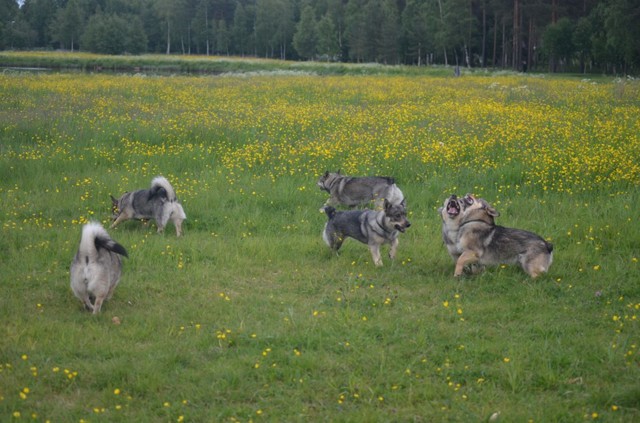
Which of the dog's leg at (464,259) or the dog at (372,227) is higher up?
the dog at (372,227)

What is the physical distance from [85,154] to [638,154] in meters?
12.8

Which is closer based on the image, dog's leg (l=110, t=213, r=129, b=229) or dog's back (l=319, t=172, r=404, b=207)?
dog's leg (l=110, t=213, r=129, b=229)

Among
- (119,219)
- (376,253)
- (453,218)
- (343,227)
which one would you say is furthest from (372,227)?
(119,219)

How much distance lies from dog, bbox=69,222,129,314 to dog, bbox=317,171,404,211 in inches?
229

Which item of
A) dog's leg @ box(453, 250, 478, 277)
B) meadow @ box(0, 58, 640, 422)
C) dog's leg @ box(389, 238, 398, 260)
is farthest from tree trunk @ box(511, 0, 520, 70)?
dog's leg @ box(453, 250, 478, 277)

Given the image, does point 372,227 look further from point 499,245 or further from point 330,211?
point 499,245

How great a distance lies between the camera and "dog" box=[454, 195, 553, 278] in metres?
8.79

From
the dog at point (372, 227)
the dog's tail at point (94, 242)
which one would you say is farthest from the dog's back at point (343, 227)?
the dog's tail at point (94, 242)

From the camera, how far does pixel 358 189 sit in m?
12.8

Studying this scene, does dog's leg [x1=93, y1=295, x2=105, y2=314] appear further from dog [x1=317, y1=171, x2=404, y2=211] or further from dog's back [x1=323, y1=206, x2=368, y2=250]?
dog [x1=317, y1=171, x2=404, y2=211]

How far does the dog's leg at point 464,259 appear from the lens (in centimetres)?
895

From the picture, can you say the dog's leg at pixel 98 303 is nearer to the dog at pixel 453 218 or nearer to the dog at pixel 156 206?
the dog at pixel 156 206

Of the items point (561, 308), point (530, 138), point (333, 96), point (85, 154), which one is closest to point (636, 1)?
point (333, 96)

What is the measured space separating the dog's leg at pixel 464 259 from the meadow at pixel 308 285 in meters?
0.13
